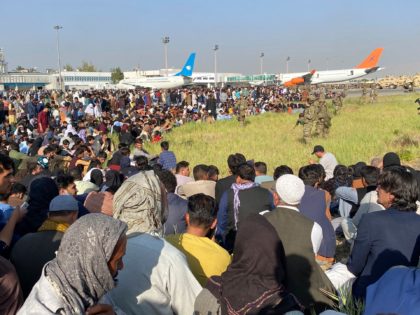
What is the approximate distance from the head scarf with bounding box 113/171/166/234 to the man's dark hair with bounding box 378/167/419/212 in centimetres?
173

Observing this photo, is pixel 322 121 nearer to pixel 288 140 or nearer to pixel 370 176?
pixel 288 140

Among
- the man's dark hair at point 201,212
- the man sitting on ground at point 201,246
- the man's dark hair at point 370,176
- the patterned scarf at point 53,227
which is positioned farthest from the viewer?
the man's dark hair at point 370,176

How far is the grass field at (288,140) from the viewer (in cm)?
1233

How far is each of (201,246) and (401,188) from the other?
154cm

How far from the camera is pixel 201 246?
3123 millimetres

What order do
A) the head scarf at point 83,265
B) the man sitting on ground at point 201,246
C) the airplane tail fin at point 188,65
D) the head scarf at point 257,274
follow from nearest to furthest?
the head scarf at point 83,265, the head scarf at point 257,274, the man sitting on ground at point 201,246, the airplane tail fin at point 188,65

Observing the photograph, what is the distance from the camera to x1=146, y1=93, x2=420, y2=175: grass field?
40.4 feet

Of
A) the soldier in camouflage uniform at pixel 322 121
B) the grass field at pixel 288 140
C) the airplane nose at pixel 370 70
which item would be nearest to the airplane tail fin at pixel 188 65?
the airplane nose at pixel 370 70

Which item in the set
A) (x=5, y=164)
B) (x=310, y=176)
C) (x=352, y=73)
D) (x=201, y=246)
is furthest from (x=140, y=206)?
(x=352, y=73)

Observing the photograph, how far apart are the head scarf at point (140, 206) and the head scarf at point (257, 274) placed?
72 cm

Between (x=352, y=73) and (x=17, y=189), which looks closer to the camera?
(x=17, y=189)

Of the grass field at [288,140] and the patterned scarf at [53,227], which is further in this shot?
the grass field at [288,140]

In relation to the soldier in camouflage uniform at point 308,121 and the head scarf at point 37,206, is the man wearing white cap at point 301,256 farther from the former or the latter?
the soldier in camouflage uniform at point 308,121

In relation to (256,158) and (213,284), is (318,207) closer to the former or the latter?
(213,284)
